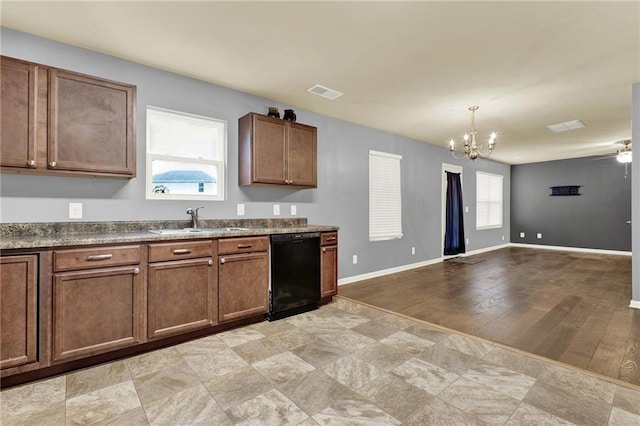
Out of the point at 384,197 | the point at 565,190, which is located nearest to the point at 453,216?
the point at 384,197

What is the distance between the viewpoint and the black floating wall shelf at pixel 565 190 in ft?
27.1

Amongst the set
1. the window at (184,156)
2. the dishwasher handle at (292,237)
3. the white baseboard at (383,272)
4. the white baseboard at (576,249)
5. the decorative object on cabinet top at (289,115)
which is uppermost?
the decorative object on cabinet top at (289,115)

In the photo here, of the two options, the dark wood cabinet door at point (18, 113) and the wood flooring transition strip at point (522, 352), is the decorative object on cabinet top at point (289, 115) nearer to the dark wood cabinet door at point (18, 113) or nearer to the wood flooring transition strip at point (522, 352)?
the dark wood cabinet door at point (18, 113)

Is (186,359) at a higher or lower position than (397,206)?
lower

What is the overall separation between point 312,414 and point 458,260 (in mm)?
5891

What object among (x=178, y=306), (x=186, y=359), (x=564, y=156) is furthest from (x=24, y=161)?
(x=564, y=156)

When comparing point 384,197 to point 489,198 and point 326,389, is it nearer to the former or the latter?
point 326,389

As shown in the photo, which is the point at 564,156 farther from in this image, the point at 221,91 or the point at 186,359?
the point at 186,359

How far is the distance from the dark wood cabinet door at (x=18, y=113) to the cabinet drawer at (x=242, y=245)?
4.93 ft

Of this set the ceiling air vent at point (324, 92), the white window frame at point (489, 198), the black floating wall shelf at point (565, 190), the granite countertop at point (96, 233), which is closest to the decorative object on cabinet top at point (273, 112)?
the ceiling air vent at point (324, 92)

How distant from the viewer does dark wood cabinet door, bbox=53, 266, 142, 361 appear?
7.02 ft

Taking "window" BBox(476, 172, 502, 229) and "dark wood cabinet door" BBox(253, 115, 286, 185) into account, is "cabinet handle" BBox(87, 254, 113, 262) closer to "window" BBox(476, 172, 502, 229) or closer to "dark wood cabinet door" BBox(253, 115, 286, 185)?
"dark wood cabinet door" BBox(253, 115, 286, 185)

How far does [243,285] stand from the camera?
3.02 metres

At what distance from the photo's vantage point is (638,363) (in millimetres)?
2326
